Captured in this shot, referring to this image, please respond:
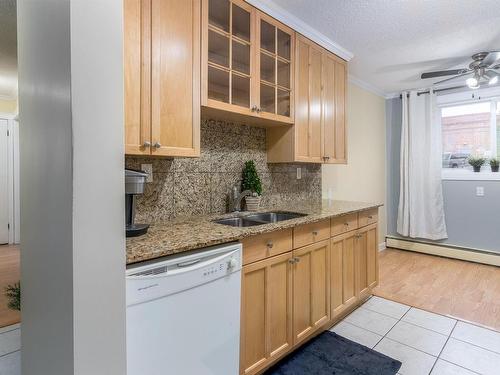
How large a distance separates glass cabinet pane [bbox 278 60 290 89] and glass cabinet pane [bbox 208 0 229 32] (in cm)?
56

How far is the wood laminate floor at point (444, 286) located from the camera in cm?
262

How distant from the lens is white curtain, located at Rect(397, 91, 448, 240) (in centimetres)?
407

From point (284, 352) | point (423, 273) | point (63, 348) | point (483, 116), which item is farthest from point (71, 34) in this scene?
point (483, 116)

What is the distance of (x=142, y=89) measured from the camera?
1480 millimetres

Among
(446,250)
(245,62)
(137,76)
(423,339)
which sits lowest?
(423,339)

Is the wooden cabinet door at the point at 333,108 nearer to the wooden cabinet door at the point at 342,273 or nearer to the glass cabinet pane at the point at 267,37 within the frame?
the glass cabinet pane at the point at 267,37

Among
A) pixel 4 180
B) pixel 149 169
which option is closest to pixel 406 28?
pixel 149 169

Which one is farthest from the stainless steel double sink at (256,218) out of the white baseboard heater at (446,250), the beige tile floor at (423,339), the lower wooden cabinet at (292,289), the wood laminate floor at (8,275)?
the white baseboard heater at (446,250)

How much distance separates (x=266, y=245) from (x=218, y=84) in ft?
3.51

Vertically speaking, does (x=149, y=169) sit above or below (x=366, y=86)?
below

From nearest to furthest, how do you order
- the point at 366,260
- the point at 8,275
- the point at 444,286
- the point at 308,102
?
the point at 308,102, the point at 366,260, the point at 8,275, the point at 444,286

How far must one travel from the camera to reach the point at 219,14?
1867 mm

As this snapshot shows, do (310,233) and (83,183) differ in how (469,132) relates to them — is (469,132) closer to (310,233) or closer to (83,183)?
(310,233)

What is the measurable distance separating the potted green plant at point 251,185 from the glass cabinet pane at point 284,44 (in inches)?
35.3
